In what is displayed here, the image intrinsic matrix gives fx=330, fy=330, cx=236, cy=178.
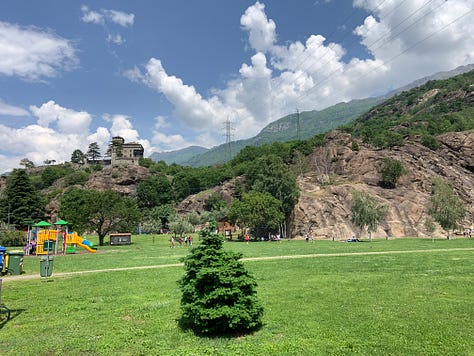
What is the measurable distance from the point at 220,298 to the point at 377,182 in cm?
7827

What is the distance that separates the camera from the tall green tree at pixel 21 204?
7700cm

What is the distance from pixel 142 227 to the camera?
89250 mm

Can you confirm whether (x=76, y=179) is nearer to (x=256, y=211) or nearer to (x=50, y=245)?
(x=256, y=211)

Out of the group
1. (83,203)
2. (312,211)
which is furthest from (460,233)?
(83,203)

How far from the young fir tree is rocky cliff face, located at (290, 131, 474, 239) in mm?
56014

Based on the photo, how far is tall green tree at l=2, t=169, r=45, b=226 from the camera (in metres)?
77.0

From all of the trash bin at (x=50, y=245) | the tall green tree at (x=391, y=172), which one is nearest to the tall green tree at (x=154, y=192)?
the tall green tree at (x=391, y=172)

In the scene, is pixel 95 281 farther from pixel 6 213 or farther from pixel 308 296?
pixel 6 213

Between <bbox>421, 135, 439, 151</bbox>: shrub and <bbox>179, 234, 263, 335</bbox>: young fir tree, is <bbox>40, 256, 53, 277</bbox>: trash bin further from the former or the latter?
<bbox>421, 135, 439, 151</bbox>: shrub

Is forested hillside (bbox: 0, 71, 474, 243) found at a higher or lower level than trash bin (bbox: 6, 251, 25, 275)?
higher

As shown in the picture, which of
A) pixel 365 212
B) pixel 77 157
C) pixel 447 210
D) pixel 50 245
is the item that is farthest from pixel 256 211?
pixel 77 157

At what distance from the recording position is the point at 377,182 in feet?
259

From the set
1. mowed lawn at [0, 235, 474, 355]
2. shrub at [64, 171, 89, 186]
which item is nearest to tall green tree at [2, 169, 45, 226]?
shrub at [64, 171, 89, 186]

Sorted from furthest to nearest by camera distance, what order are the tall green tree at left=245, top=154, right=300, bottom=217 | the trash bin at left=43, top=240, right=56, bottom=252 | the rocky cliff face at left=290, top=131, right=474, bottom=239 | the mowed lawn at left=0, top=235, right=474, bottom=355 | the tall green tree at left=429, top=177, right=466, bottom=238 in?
the tall green tree at left=245, top=154, right=300, bottom=217
the rocky cliff face at left=290, top=131, right=474, bottom=239
the tall green tree at left=429, top=177, right=466, bottom=238
the trash bin at left=43, top=240, right=56, bottom=252
the mowed lawn at left=0, top=235, right=474, bottom=355
